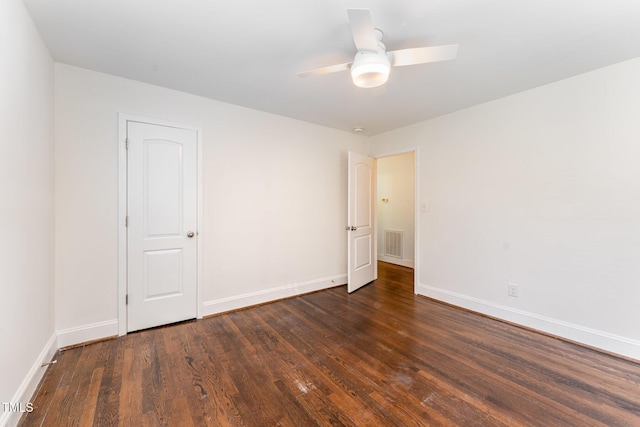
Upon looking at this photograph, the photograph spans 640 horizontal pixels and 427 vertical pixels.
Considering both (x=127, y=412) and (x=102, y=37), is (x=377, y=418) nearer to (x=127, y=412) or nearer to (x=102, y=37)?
(x=127, y=412)

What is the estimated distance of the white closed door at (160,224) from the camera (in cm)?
250

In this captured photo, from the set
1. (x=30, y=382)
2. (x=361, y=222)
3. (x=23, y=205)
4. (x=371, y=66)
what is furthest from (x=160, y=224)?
(x=361, y=222)

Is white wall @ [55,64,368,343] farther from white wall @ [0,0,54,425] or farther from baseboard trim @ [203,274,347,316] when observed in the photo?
white wall @ [0,0,54,425]

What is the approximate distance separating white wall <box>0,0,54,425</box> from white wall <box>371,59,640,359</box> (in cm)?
380

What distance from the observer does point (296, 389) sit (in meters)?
1.74

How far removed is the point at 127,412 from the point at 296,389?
100 cm

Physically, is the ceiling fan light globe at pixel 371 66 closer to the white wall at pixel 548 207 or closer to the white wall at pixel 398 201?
the white wall at pixel 548 207

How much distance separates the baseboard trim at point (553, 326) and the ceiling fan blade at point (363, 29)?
291 cm

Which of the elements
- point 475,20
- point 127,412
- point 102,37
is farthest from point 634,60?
point 127,412

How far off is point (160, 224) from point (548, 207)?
386 cm

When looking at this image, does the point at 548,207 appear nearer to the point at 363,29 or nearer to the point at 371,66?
the point at 371,66

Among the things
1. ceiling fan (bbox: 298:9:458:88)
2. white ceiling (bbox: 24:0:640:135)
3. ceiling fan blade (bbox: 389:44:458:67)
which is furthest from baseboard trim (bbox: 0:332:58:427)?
ceiling fan blade (bbox: 389:44:458:67)

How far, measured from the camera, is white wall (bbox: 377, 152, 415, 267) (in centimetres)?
535

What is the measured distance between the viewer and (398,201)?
5.61 m
